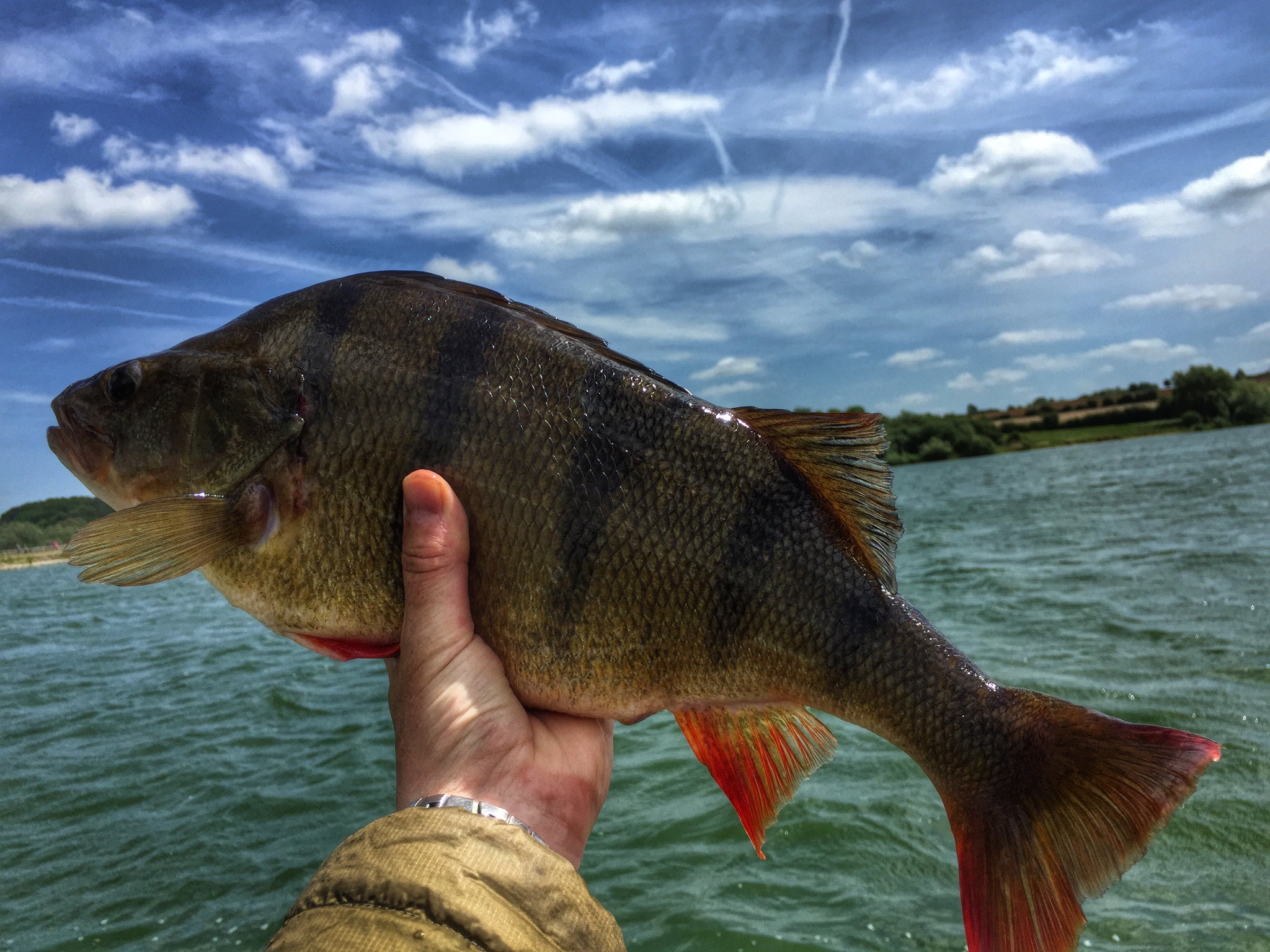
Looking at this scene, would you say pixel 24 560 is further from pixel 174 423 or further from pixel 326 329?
pixel 326 329

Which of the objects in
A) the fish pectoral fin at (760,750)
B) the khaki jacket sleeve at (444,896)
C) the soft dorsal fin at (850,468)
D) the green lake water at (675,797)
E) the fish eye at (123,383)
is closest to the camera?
the khaki jacket sleeve at (444,896)

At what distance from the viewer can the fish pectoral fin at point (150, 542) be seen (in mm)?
2363

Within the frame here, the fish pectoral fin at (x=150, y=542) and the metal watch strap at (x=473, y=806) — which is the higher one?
the fish pectoral fin at (x=150, y=542)

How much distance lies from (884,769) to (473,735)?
7.79m

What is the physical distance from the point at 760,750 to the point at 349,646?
1.36 metres

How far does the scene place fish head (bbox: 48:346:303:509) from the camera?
2.54 meters

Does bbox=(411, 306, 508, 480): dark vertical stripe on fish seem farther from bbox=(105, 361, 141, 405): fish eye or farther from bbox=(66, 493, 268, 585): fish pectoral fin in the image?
bbox=(105, 361, 141, 405): fish eye

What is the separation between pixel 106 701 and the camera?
15.1 metres

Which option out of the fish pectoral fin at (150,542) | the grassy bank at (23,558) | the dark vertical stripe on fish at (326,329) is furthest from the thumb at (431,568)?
the grassy bank at (23,558)

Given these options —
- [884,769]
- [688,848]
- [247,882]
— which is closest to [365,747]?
[247,882]

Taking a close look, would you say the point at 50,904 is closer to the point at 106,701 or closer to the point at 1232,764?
the point at 106,701

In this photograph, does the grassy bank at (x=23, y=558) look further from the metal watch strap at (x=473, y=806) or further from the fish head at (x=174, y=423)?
the metal watch strap at (x=473, y=806)

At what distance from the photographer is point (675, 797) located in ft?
28.7

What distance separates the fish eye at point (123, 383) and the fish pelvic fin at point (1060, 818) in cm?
289
